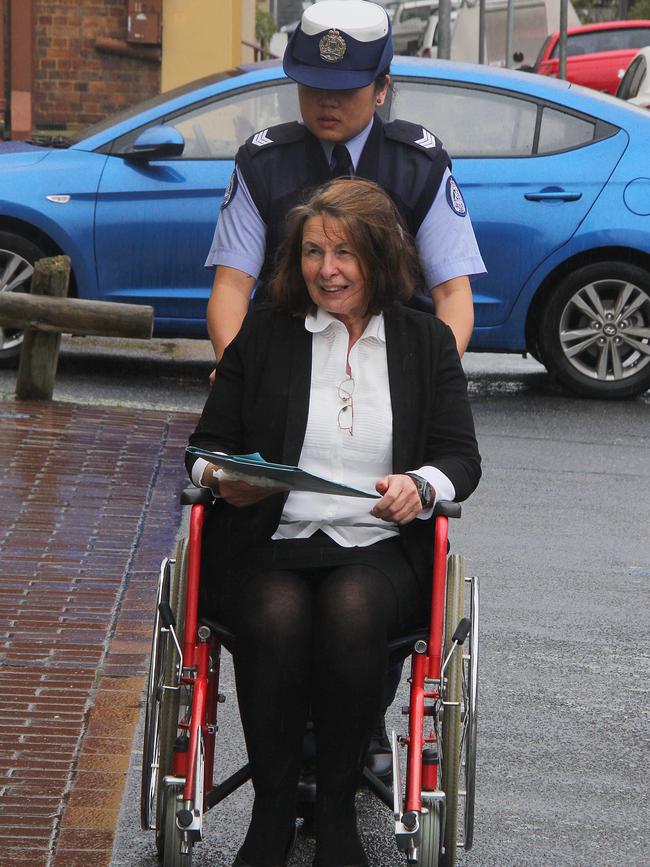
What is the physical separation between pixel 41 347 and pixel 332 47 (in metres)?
5.32

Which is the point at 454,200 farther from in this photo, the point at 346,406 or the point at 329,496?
the point at 329,496

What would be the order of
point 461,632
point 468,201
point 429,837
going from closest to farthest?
point 429,837 < point 461,632 < point 468,201

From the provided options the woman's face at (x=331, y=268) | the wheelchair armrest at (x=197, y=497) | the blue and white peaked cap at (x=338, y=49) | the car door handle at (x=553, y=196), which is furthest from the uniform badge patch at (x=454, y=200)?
the car door handle at (x=553, y=196)

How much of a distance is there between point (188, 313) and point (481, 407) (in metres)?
1.69

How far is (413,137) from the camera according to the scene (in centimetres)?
430

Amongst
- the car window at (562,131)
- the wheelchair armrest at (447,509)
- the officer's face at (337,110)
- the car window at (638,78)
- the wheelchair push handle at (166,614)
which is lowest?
the car window at (638,78)

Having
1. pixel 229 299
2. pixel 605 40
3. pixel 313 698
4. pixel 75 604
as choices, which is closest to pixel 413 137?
pixel 229 299

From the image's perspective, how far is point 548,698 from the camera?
507 cm

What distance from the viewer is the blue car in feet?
31.4

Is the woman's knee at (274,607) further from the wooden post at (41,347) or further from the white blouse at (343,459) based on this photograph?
the wooden post at (41,347)

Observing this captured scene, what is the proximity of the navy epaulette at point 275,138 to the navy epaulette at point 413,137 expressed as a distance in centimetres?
21

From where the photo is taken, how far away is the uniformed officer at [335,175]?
165 inches

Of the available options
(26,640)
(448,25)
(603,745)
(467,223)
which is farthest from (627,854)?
(448,25)

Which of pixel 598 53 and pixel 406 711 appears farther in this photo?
pixel 598 53
